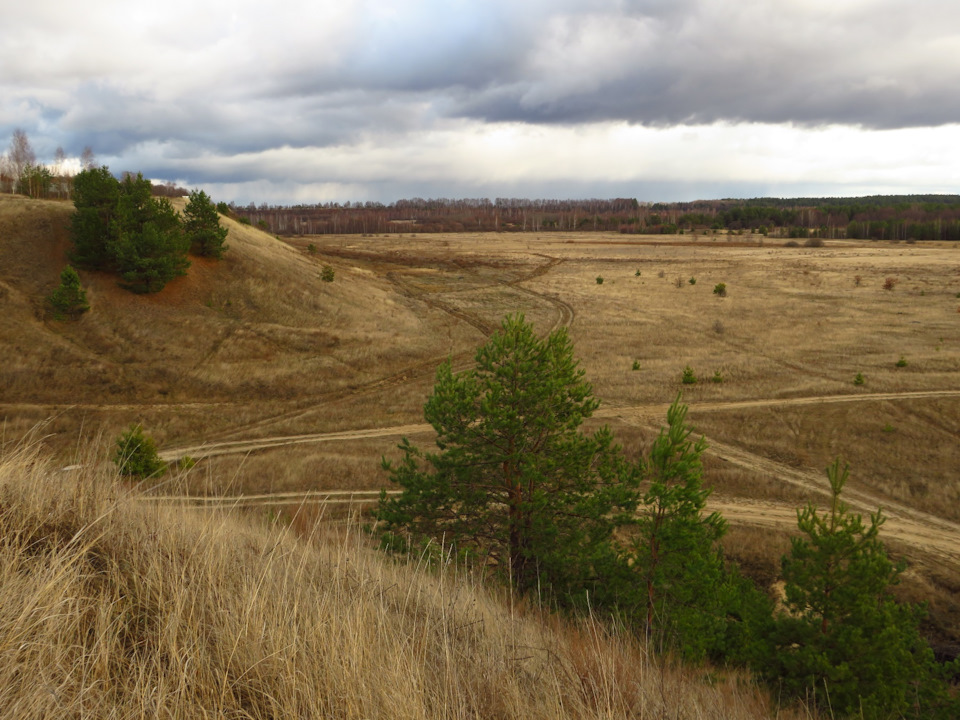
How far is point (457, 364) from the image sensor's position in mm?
36719

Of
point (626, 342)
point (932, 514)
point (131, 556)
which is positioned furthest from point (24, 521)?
point (626, 342)

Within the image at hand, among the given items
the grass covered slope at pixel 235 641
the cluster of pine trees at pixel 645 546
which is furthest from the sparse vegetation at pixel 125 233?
the grass covered slope at pixel 235 641

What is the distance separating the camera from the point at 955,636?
15.1 metres

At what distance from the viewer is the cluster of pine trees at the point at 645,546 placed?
1030 cm

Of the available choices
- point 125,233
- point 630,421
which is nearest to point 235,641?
point 630,421

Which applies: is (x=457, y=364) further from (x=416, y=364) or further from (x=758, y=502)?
(x=758, y=502)

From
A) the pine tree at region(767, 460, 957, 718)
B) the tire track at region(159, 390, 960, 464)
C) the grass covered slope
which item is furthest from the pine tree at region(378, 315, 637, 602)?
the tire track at region(159, 390, 960, 464)

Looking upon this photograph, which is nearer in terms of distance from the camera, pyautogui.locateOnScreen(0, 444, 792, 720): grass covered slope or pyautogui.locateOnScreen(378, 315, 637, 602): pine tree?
pyautogui.locateOnScreen(0, 444, 792, 720): grass covered slope

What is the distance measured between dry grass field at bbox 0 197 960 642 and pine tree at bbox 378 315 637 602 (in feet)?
12.6

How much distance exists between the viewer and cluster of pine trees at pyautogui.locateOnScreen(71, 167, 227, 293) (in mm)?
36719

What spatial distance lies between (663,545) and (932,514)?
49.7 ft

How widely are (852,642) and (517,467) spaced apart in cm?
703

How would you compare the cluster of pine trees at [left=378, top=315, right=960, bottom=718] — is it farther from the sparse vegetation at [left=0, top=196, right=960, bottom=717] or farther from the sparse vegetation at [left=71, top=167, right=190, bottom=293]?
the sparse vegetation at [left=71, top=167, right=190, bottom=293]

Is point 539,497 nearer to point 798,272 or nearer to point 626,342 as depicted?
point 626,342
